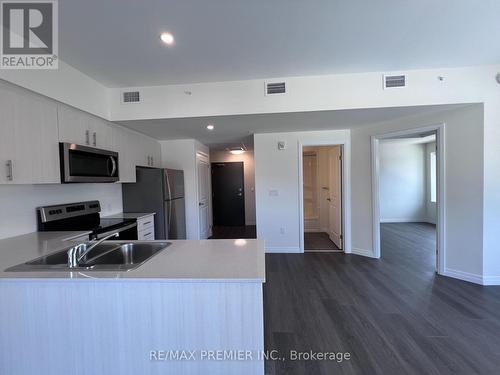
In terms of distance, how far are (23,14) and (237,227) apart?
5.65 meters

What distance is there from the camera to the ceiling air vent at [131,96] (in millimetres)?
2939

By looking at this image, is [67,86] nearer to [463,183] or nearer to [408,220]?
[463,183]

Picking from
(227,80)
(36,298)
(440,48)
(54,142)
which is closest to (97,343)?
(36,298)

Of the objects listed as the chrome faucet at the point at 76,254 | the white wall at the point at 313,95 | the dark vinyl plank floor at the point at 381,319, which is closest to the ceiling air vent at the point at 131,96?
the white wall at the point at 313,95

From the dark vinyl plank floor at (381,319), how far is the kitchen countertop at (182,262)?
92 cm

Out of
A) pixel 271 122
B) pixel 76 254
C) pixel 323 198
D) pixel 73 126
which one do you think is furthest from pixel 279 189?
pixel 76 254

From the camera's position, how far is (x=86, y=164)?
2.51 meters

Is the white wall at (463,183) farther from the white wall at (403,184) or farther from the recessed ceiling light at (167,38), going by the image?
the white wall at (403,184)

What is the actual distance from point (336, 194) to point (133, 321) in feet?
13.0

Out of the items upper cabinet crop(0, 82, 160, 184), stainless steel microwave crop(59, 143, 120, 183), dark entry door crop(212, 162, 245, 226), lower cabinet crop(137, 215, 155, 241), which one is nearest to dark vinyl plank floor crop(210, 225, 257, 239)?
dark entry door crop(212, 162, 245, 226)

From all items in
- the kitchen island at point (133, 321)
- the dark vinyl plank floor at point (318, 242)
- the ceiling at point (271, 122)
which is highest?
the ceiling at point (271, 122)

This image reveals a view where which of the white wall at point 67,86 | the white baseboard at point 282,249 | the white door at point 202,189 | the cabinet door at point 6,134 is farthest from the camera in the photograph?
the white door at point 202,189

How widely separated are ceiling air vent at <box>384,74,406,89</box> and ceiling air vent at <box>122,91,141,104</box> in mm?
3034

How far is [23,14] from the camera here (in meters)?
1.73
